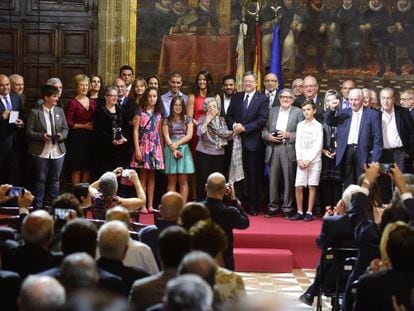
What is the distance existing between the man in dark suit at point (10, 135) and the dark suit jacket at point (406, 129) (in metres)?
5.13

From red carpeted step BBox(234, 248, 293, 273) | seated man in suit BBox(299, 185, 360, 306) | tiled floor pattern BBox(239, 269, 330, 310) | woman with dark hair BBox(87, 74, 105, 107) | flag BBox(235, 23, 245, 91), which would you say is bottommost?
tiled floor pattern BBox(239, 269, 330, 310)

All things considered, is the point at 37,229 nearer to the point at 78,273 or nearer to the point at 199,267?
the point at 78,273

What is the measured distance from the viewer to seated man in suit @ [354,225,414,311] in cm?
599

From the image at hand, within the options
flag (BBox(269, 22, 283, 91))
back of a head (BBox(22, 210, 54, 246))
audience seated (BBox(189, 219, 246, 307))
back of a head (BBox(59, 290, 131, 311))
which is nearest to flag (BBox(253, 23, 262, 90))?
flag (BBox(269, 22, 283, 91))

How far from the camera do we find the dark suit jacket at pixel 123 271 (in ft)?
20.4

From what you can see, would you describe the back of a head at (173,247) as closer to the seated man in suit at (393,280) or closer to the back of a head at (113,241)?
the back of a head at (113,241)

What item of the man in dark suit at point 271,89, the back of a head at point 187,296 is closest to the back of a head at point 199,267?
the back of a head at point 187,296

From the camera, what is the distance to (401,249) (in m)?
6.08

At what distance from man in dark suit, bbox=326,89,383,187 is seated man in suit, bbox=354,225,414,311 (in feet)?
25.2

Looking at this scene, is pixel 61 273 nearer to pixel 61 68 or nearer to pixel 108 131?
pixel 108 131

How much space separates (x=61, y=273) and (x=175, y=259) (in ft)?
2.62

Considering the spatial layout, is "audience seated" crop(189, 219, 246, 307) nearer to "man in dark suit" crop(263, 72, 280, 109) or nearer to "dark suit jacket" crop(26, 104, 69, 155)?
"dark suit jacket" crop(26, 104, 69, 155)

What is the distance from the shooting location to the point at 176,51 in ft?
56.2

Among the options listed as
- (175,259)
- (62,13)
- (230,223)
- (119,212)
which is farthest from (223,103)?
(175,259)
